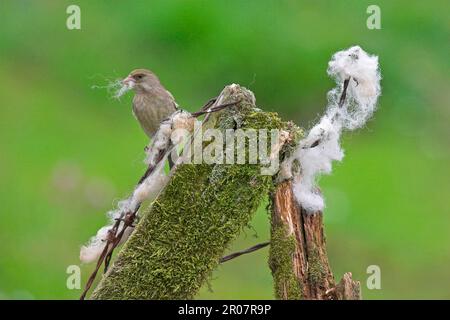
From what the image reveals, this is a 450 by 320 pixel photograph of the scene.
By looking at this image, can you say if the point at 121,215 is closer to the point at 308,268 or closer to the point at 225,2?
the point at 308,268

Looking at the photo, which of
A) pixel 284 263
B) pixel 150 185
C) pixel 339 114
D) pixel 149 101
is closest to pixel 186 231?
pixel 150 185

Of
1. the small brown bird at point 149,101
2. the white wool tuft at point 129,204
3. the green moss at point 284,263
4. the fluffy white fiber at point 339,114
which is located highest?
the small brown bird at point 149,101

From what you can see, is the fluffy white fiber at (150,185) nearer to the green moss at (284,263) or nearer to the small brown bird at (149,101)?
the green moss at (284,263)

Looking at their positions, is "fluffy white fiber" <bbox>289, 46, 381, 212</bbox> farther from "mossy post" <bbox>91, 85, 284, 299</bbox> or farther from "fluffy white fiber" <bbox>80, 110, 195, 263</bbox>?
"fluffy white fiber" <bbox>80, 110, 195, 263</bbox>

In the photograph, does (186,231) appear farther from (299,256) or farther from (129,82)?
(129,82)

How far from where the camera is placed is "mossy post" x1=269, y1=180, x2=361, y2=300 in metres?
3.16

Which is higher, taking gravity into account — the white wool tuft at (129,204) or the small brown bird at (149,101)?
the small brown bird at (149,101)

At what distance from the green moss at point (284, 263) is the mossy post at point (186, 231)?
97 millimetres

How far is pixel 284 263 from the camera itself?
318 cm

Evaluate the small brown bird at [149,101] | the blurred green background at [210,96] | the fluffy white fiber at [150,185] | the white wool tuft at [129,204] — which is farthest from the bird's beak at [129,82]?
the white wool tuft at [129,204]

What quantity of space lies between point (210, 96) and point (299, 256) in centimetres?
530

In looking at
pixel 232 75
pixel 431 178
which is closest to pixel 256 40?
pixel 232 75

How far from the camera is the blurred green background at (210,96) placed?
7312 millimetres

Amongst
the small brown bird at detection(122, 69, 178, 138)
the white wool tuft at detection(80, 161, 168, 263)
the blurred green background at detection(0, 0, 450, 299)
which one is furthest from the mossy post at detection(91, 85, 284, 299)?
the blurred green background at detection(0, 0, 450, 299)
